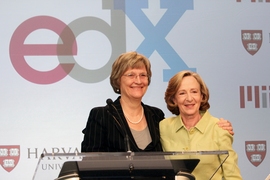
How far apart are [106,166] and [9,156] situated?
2.40 meters

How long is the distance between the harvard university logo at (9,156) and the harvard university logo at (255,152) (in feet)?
6.82

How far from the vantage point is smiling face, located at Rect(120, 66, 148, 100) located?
2986 mm

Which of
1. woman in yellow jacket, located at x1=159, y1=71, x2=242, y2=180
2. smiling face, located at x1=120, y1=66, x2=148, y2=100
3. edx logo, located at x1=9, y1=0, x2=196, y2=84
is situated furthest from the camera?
edx logo, located at x1=9, y1=0, x2=196, y2=84

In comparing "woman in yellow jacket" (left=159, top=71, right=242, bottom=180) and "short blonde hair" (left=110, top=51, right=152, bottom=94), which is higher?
"short blonde hair" (left=110, top=51, right=152, bottom=94)

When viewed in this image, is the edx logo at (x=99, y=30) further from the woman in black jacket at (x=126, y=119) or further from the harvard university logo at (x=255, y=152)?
the woman in black jacket at (x=126, y=119)

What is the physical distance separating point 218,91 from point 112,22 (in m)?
1.17

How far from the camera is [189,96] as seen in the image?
111 inches

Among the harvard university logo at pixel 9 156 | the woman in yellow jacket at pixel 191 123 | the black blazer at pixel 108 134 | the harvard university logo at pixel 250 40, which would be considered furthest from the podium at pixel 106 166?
the harvard university logo at pixel 250 40

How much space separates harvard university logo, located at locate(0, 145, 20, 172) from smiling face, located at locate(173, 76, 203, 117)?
1938 mm

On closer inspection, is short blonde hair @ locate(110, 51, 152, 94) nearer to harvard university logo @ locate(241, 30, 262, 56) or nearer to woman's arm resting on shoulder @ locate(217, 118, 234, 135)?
woman's arm resting on shoulder @ locate(217, 118, 234, 135)

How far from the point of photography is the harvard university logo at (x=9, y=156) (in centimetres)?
423

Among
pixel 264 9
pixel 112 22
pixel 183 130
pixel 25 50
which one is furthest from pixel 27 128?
pixel 264 9

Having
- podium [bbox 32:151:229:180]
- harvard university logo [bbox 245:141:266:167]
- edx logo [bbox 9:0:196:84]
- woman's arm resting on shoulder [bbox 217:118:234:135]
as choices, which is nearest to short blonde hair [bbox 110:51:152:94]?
woman's arm resting on shoulder [bbox 217:118:234:135]

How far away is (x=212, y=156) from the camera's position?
7.03 feet
